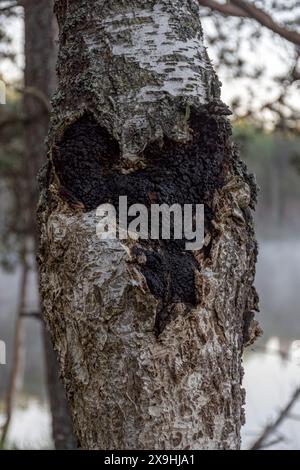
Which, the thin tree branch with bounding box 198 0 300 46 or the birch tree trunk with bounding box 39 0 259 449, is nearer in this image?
the birch tree trunk with bounding box 39 0 259 449

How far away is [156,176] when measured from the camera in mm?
1319

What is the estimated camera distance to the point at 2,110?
23.9 feet

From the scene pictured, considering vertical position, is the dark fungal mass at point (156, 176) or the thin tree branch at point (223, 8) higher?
the thin tree branch at point (223, 8)

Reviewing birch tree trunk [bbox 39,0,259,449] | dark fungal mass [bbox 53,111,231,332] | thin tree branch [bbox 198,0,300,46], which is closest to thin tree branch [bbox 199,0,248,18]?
thin tree branch [bbox 198,0,300,46]

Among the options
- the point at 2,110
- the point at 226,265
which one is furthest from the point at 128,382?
the point at 2,110

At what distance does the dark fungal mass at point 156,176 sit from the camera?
4.22ft

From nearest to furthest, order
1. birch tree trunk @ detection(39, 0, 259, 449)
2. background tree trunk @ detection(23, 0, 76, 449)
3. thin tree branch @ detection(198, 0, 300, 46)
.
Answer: birch tree trunk @ detection(39, 0, 259, 449), thin tree branch @ detection(198, 0, 300, 46), background tree trunk @ detection(23, 0, 76, 449)

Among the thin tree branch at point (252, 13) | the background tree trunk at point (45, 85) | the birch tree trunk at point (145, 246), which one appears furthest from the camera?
the background tree trunk at point (45, 85)

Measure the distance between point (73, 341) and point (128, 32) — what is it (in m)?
0.61

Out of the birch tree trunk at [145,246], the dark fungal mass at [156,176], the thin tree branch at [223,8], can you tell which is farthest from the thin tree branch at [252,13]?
the dark fungal mass at [156,176]

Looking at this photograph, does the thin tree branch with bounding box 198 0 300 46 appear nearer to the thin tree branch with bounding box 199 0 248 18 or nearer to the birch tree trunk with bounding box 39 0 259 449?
the thin tree branch with bounding box 199 0 248 18

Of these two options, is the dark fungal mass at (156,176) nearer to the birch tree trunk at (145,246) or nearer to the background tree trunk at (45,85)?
the birch tree trunk at (145,246)

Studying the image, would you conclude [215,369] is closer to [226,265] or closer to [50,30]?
→ [226,265]

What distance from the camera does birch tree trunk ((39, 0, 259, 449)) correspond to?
4.05 ft
